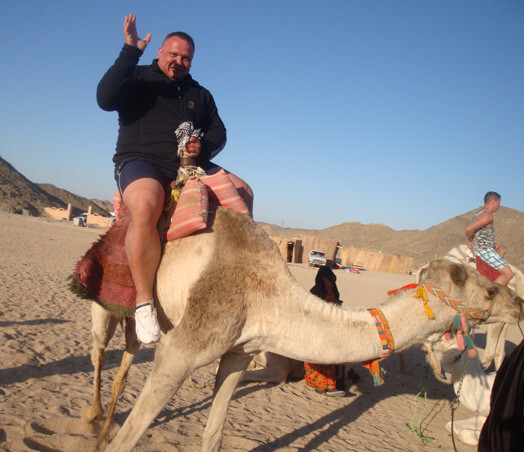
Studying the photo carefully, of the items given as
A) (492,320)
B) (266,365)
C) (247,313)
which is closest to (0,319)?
(266,365)

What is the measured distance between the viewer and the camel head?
11.4 ft

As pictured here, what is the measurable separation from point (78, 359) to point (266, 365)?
112 inches

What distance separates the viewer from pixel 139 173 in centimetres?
336

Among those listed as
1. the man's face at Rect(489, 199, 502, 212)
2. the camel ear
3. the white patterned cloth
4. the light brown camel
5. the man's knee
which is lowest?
the light brown camel

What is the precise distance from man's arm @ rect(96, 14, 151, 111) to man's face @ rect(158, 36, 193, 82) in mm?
286

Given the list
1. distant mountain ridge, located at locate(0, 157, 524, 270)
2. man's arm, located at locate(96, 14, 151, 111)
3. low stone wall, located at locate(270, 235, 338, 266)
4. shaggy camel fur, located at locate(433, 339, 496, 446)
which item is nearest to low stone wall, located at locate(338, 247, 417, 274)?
low stone wall, located at locate(270, 235, 338, 266)

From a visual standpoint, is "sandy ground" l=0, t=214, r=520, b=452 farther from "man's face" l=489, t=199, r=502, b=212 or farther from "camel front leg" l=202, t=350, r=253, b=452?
"man's face" l=489, t=199, r=502, b=212

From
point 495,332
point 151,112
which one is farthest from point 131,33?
point 495,332

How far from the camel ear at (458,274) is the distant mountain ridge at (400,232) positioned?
53253mm

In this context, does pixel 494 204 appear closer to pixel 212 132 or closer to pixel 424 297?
pixel 424 297

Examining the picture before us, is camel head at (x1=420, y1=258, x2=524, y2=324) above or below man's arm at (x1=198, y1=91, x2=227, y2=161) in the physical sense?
below

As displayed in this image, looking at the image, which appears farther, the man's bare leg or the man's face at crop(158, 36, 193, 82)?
the man's face at crop(158, 36, 193, 82)

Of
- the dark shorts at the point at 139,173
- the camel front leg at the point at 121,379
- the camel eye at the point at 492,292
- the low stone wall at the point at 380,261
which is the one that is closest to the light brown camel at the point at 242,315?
the camel eye at the point at 492,292

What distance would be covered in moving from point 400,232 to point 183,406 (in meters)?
88.7
